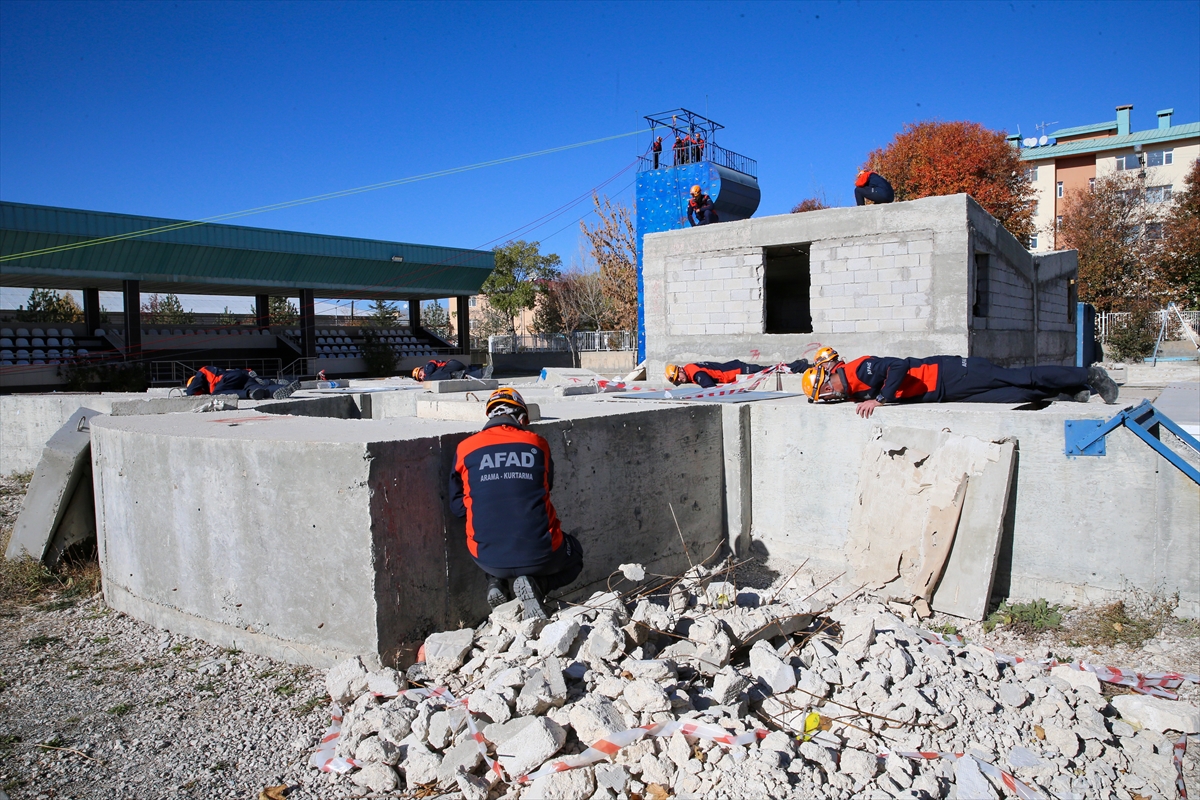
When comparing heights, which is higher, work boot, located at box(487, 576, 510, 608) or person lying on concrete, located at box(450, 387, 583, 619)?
person lying on concrete, located at box(450, 387, 583, 619)

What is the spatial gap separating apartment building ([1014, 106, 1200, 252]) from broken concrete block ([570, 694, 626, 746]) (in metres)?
45.3

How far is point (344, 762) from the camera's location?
358cm

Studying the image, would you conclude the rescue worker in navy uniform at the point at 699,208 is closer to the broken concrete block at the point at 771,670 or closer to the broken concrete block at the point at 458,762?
the broken concrete block at the point at 771,670

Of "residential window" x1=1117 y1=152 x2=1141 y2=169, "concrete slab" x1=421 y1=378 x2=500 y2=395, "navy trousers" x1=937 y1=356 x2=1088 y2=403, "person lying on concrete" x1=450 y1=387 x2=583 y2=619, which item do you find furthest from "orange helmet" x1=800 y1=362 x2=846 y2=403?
"residential window" x1=1117 y1=152 x2=1141 y2=169

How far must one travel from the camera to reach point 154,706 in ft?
13.8

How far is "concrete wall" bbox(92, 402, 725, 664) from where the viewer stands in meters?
4.43

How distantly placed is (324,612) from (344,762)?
1.14 meters

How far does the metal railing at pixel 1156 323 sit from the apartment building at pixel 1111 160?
1455cm

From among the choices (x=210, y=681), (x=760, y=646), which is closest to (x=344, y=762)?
(x=210, y=681)

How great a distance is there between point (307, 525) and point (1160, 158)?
5373cm

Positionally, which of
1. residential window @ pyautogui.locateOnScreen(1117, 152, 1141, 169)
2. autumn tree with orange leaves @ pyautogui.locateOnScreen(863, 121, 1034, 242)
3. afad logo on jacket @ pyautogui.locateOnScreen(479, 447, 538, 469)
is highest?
residential window @ pyautogui.locateOnScreen(1117, 152, 1141, 169)

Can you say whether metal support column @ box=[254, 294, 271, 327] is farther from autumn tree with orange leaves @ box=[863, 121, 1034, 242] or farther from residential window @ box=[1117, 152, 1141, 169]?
residential window @ box=[1117, 152, 1141, 169]

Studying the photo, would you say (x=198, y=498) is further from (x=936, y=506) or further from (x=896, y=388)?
(x=896, y=388)

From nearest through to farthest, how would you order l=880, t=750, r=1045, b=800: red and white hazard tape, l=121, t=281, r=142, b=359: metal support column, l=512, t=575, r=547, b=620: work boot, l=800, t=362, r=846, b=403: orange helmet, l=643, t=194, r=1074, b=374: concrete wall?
1. l=880, t=750, r=1045, b=800: red and white hazard tape
2. l=512, t=575, r=547, b=620: work boot
3. l=800, t=362, r=846, b=403: orange helmet
4. l=643, t=194, r=1074, b=374: concrete wall
5. l=121, t=281, r=142, b=359: metal support column
